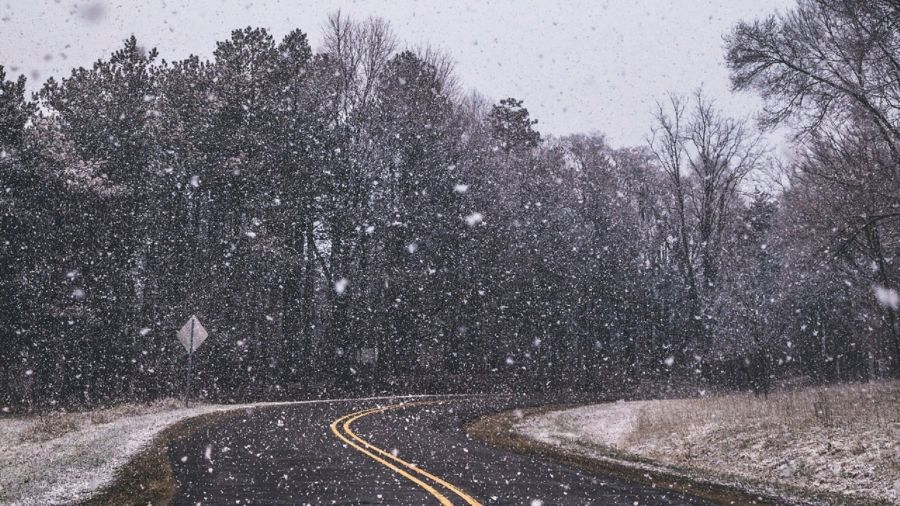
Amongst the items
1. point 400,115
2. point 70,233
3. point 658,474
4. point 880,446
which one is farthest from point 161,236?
point 880,446

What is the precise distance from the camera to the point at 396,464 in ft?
44.9

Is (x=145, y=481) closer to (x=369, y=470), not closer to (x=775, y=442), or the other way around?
(x=369, y=470)

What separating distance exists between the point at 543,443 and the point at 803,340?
4457cm

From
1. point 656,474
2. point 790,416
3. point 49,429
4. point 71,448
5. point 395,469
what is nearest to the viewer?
point 656,474

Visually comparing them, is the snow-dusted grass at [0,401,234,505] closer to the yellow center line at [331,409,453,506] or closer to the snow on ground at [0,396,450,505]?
the snow on ground at [0,396,450,505]

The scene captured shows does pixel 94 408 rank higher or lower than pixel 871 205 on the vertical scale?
lower

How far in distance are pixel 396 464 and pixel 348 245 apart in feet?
92.7

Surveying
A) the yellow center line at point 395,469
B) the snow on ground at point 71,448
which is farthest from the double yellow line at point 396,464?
the snow on ground at point 71,448

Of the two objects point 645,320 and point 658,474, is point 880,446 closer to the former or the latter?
point 658,474

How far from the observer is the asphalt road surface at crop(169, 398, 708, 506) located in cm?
1007

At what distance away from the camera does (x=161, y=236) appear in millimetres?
37906

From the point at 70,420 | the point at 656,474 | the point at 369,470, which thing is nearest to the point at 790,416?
the point at 656,474

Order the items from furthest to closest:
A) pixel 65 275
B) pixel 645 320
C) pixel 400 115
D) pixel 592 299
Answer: pixel 645 320, pixel 592 299, pixel 400 115, pixel 65 275

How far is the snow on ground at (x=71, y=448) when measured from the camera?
10.9 metres
